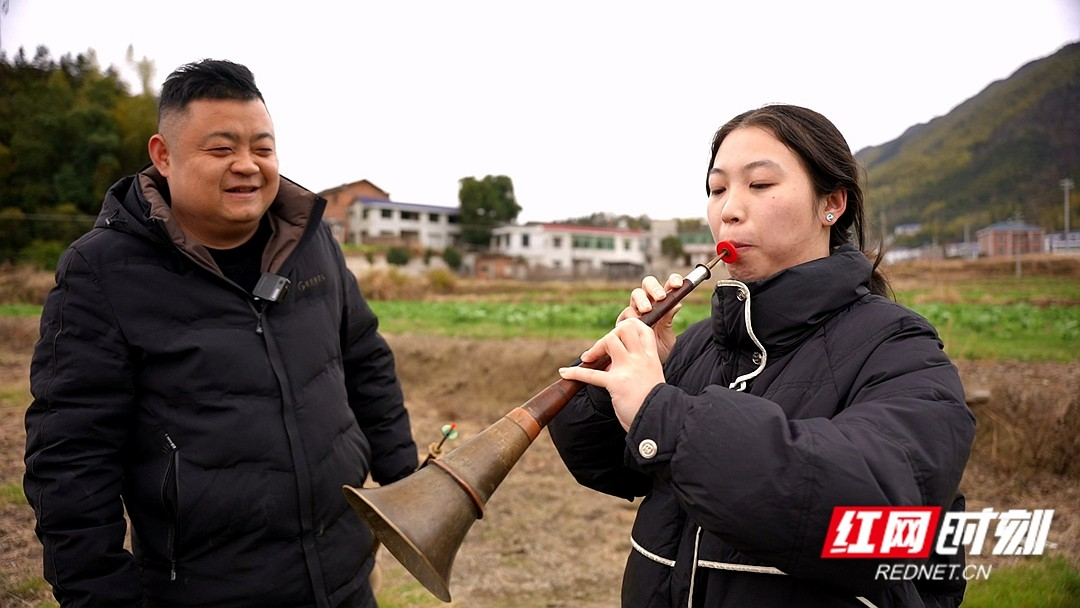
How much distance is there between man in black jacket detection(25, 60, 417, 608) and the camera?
218 centimetres

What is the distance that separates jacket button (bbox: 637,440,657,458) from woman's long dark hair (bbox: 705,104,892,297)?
946 mm

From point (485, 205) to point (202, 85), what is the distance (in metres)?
33.6

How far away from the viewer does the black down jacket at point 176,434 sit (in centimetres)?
217

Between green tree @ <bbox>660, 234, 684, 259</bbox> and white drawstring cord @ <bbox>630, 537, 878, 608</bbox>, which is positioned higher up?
green tree @ <bbox>660, 234, 684, 259</bbox>

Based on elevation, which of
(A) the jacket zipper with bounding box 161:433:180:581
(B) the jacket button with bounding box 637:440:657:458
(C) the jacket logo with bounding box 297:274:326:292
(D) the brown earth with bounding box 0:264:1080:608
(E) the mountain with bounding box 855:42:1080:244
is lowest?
(D) the brown earth with bounding box 0:264:1080:608

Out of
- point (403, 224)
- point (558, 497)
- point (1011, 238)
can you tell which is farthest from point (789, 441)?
point (403, 224)

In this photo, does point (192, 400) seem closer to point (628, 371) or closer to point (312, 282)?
point (312, 282)

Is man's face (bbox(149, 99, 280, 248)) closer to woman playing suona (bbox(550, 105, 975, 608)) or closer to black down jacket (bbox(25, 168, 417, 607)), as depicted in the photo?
black down jacket (bbox(25, 168, 417, 607))

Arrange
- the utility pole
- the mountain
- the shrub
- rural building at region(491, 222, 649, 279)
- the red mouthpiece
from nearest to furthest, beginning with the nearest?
1. the red mouthpiece
2. the mountain
3. the utility pole
4. the shrub
5. rural building at region(491, 222, 649, 279)

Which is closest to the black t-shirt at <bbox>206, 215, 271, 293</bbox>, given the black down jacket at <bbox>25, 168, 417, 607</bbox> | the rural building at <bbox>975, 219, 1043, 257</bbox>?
the black down jacket at <bbox>25, 168, 417, 607</bbox>

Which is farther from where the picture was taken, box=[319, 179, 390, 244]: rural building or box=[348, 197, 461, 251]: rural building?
box=[348, 197, 461, 251]: rural building

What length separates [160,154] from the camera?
2.56 meters

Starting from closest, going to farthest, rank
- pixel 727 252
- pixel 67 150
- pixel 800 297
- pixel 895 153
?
pixel 800 297
pixel 727 252
pixel 895 153
pixel 67 150

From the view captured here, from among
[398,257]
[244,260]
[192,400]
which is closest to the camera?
[192,400]
